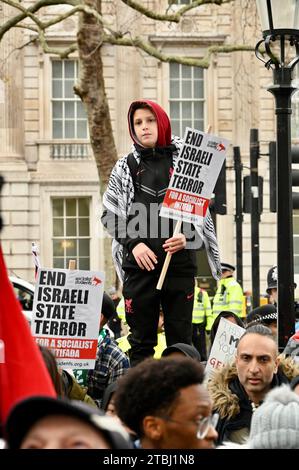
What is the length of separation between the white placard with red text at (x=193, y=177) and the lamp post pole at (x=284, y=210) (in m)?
1.22

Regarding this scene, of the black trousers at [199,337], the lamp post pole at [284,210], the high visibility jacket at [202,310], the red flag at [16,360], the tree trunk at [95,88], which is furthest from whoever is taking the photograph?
the tree trunk at [95,88]

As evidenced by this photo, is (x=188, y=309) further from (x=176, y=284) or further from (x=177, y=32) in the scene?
(x=177, y=32)

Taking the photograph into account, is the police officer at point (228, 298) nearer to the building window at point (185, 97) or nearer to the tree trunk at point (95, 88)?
the tree trunk at point (95, 88)

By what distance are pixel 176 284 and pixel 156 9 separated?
2782cm

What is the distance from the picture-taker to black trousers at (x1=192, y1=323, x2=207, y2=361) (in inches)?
719

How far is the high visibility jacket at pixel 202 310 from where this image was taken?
18902mm

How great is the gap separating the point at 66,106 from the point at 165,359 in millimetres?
32953

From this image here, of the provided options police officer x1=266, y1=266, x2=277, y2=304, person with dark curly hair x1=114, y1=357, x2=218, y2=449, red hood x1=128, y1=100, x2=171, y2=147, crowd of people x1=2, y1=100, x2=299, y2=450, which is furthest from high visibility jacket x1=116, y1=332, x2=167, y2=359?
police officer x1=266, y1=266, x2=277, y2=304

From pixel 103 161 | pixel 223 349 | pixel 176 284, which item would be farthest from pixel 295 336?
pixel 103 161

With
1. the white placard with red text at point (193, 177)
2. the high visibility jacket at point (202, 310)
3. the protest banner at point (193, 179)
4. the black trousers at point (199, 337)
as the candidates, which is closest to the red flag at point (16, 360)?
the protest banner at point (193, 179)

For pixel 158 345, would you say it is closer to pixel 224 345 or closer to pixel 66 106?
pixel 224 345

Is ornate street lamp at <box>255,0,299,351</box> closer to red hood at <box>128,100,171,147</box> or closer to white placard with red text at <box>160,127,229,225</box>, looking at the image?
white placard with red text at <box>160,127,229,225</box>

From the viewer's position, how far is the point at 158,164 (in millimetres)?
7625

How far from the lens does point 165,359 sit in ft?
13.4
